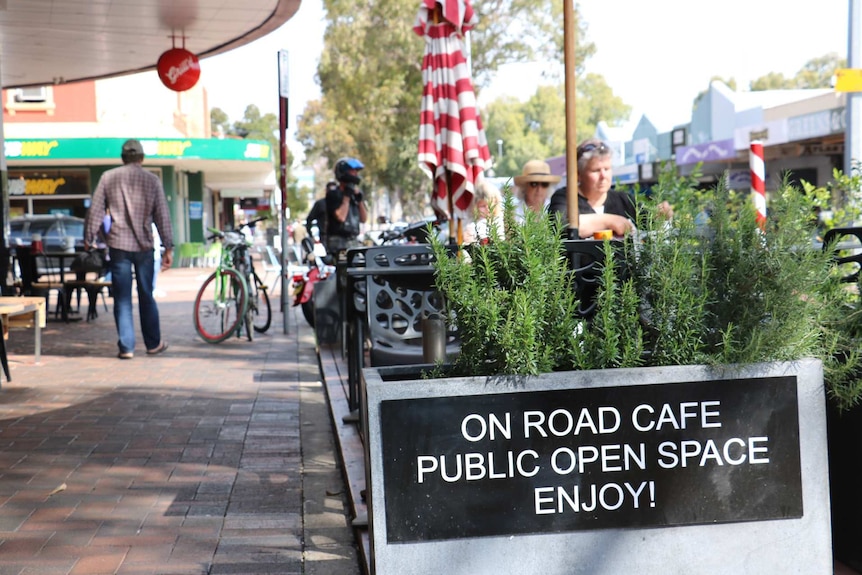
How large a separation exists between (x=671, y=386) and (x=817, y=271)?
1.90 feet

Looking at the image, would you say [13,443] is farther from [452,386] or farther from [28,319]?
[452,386]

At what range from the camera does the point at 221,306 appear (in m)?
10.7

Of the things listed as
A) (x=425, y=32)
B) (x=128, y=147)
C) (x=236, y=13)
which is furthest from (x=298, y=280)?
(x=425, y=32)

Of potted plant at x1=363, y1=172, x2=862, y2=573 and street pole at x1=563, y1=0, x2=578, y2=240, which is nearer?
potted plant at x1=363, y1=172, x2=862, y2=573

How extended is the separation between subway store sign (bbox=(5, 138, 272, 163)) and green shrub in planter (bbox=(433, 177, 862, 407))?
26.4 metres

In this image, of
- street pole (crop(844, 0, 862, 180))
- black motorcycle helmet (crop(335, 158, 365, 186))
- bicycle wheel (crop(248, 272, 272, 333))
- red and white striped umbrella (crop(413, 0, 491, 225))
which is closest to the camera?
red and white striped umbrella (crop(413, 0, 491, 225))

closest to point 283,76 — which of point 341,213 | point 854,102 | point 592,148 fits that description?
point 341,213

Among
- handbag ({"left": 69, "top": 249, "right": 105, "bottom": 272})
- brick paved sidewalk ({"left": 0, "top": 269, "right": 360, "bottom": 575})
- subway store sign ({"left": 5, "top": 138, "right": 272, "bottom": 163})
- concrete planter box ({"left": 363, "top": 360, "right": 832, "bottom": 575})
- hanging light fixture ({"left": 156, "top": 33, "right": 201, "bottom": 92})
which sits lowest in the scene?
brick paved sidewalk ({"left": 0, "top": 269, "right": 360, "bottom": 575})

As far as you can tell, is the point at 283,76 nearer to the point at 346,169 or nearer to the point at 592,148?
the point at 346,169

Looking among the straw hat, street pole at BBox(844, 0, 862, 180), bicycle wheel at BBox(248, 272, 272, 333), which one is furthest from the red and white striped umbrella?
street pole at BBox(844, 0, 862, 180)

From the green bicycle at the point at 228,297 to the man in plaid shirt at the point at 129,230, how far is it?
104cm

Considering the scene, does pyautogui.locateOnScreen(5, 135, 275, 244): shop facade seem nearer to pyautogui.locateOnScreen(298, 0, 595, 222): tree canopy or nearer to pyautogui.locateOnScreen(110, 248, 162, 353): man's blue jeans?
pyautogui.locateOnScreen(298, 0, 595, 222): tree canopy

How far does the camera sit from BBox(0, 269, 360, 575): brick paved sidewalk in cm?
403

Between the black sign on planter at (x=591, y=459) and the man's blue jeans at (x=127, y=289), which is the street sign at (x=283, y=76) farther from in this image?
the black sign on planter at (x=591, y=459)
